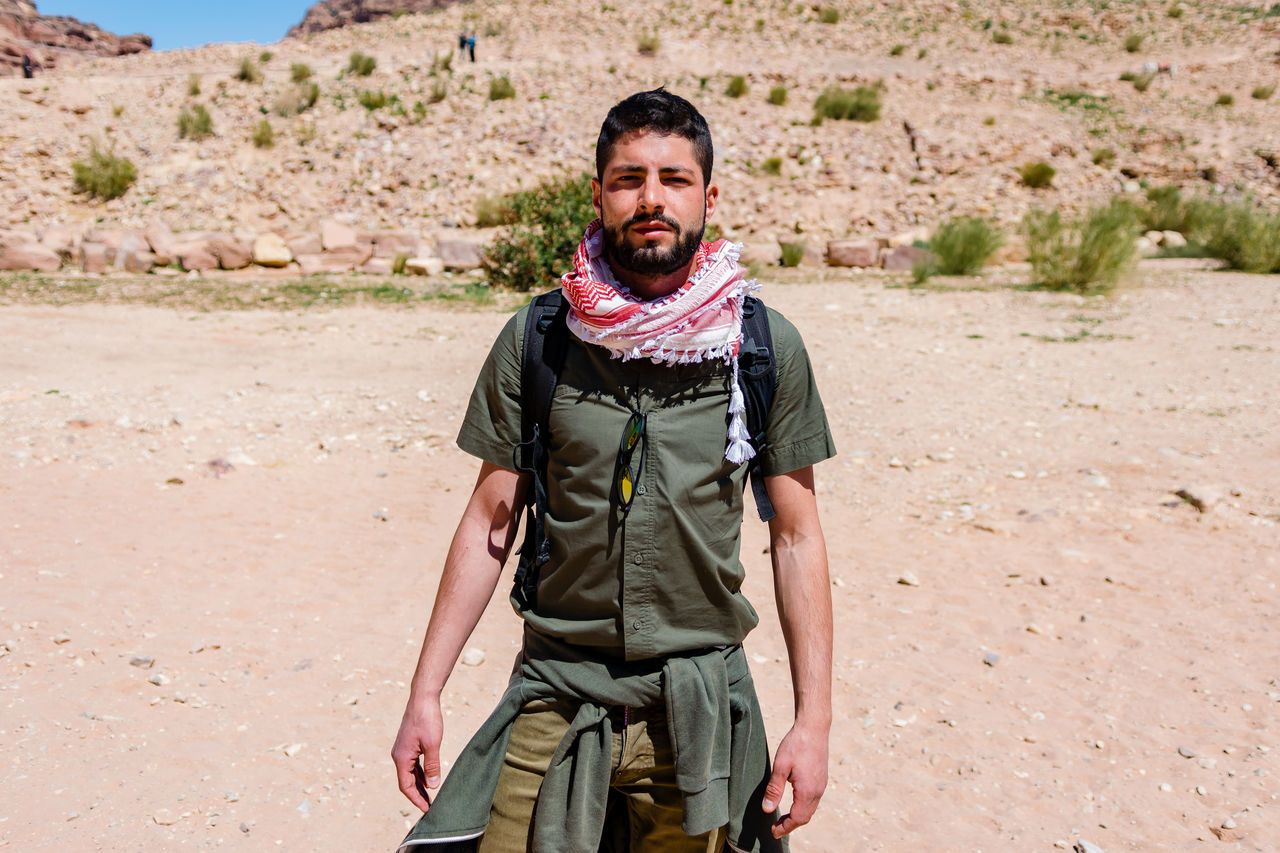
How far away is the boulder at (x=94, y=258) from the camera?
14031 mm

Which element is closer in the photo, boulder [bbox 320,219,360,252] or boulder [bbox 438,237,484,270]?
boulder [bbox 438,237,484,270]

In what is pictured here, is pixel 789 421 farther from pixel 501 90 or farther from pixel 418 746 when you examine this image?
pixel 501 90

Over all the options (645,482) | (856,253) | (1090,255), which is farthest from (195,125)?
(645,482)

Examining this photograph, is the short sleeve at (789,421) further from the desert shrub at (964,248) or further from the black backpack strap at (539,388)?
the desert shrub at (964,248)

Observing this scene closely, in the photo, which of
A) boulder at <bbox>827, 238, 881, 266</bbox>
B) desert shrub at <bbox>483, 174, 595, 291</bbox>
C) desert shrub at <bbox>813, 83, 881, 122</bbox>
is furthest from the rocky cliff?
desert shrub at <bbox>483, 174, 595, 291</bbox>

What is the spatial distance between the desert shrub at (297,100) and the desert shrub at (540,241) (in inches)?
515

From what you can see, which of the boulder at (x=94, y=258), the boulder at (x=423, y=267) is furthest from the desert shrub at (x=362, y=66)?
the boulder at (x=423, y=267)

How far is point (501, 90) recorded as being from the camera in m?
23.2

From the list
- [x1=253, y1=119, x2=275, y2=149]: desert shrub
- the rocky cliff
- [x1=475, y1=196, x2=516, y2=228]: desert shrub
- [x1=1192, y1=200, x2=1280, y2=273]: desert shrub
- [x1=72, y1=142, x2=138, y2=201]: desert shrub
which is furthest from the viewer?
the rocky cliff

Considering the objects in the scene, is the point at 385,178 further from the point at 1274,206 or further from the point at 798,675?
the point at 798,675

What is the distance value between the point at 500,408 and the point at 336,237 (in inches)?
589

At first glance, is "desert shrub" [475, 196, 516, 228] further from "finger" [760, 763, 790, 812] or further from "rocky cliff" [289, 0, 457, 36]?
"rocky cliff" [289, 0, 457, 36]

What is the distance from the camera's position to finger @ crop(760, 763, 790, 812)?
1527 millimetres

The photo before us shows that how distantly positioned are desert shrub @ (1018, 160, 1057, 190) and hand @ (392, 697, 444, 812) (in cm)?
2217
